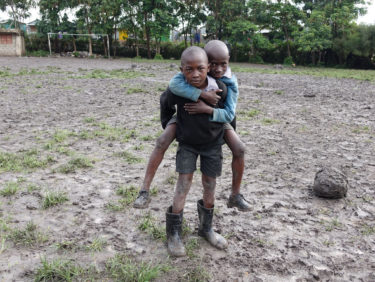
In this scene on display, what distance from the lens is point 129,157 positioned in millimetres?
5172

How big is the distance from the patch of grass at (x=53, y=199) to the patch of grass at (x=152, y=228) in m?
0.97

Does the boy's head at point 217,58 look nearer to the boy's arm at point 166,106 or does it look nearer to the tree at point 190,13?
the boy's arm at point 166,106

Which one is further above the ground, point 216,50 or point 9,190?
point 216,50

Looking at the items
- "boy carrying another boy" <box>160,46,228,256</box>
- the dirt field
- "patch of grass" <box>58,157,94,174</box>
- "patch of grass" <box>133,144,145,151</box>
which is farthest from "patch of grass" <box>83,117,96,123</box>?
"boy carrying another boy" <box>160,46,228,256</box>

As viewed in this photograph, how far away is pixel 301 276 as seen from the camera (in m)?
2.67

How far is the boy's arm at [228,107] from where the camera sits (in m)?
2.69

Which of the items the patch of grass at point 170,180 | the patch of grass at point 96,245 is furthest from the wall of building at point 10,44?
the patch of grass at point 96,245

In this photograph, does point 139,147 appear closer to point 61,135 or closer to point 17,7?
point 61,135

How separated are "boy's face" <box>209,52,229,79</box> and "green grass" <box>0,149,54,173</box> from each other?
3048 millimetres

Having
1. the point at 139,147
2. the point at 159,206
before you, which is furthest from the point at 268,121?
the point at 159,206

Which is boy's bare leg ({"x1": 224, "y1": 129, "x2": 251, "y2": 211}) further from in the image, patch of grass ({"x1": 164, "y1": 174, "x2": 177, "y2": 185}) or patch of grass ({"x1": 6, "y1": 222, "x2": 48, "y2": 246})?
patch of grass ({"x1": 6, "y1": 222, "x2": 48, "y2": 246})

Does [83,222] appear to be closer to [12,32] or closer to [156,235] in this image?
[156,235]

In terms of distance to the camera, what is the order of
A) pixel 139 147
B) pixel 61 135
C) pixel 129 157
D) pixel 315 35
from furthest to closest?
pixel 315 35, pixel 61 135, pixel 139 147, pixel 129 157

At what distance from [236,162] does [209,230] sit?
0.65 m
